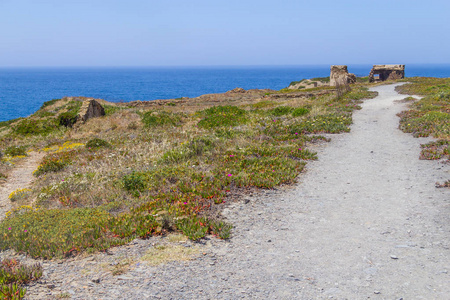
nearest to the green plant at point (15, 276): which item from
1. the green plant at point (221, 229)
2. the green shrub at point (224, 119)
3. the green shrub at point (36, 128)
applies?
the green plant at point (221, 229)

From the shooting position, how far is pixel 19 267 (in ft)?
17.2

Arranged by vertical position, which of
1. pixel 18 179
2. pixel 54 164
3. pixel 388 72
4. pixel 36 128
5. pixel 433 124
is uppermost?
pixel 388 72

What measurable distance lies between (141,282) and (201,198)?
3445 millimetres

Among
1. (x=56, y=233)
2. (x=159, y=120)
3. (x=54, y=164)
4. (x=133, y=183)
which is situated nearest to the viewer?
(x=56, y=233)

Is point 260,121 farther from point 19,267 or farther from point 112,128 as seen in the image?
point 19,267

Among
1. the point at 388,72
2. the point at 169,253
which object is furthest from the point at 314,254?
the point at 388,72

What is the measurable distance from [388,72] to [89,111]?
42.9 meters

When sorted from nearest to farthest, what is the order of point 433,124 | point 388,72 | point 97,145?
point 433,124, point 97,145, point 388,72

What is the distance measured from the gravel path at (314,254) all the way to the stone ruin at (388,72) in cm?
4462

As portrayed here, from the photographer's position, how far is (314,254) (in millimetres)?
5941

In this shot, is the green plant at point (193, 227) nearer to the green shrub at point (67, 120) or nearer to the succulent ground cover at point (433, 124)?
the succulent ground cover at point (433, 124)

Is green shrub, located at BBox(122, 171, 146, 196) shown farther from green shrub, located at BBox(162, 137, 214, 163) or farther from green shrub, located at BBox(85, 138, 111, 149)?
green shrub, located at BBox(85, 138, 111, 149)

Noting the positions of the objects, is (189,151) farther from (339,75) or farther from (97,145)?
(339,75)

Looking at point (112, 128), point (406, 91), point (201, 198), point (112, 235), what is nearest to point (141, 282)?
point (112, 235)
